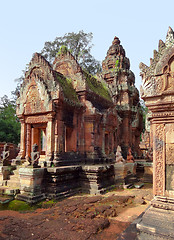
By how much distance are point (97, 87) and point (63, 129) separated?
14.1ft

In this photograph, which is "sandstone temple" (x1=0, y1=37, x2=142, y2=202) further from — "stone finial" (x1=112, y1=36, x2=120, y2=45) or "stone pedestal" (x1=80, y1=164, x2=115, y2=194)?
"stone finial" (x1=112, y1=36, x2=120, y2=45)

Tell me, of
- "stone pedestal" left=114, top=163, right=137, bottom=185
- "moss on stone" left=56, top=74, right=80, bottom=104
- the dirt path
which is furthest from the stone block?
"stone pedestal" left=114, top=163, right=137, bottom=185

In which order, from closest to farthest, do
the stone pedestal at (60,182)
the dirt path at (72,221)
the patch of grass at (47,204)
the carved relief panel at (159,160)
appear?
1. the carved relief panel at (159,160)
2. the dirt path at (72,221)
3. the patch of grass at (47,204)
4. the stone pedestal at (60,182)

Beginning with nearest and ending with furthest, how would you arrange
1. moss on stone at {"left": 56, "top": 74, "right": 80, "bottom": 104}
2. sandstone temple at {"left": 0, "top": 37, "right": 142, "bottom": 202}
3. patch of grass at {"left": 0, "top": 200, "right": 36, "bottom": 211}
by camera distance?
patch of grass at {"left": 0, "top": 200, "right": 36, "bottom": 211} → sandstone temple at {"left": 0, "top": 37, "right": 142, "bottom": 202} → moss on stone at {"left": 56, "top": 74, "right": 80, "bottom": 104}

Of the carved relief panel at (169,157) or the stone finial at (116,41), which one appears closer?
the carved relief panel at (169,157)

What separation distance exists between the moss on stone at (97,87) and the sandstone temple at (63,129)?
95 mm

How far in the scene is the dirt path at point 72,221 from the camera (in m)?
4.43

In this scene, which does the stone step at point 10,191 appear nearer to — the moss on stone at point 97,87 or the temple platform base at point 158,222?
the temple platform base at point 158,222

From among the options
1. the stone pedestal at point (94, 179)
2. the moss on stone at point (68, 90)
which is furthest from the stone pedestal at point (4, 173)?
the moss on stone at point (68, 90)

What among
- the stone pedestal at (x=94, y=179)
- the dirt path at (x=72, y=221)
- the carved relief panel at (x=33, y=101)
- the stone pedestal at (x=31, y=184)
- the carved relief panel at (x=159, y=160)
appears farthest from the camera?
the carved relief panel at (x=33, y=101)

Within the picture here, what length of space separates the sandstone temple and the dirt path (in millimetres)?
1466

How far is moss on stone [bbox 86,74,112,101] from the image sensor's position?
11.4 meters

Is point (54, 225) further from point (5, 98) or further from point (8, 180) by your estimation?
point (5, 98)

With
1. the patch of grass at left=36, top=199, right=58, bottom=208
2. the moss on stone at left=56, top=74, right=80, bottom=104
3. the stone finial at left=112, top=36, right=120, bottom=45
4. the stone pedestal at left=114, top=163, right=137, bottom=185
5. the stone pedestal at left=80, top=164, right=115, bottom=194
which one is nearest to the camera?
the patch of grass at left=36, top=199, right=58, bottom=208
